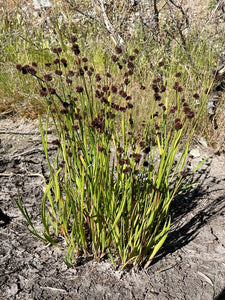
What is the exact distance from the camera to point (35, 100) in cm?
372

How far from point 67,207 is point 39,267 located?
0.39 metres

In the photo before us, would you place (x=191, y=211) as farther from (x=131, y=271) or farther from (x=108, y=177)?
(x=108, y=177)

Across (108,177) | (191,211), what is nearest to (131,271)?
(108,177)

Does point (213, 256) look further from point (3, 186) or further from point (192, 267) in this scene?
point (3, 186)

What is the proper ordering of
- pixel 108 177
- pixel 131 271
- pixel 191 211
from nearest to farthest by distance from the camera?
pixel 108 177, pixel 131 271, pixel 191 211

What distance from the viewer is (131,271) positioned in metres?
1.94

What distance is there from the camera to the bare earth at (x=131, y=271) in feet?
5.87

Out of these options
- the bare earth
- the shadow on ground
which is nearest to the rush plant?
the bare earth

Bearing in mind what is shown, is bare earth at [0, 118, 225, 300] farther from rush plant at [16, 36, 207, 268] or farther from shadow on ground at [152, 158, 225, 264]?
rush plant at [16, 36, 207, 268]

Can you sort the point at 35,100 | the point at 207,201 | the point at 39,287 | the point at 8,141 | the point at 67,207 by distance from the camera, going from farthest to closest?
the point at 35,100 < the point at 8,141 < the point at 207,201 < the point at 67,207 < the point at 39,287

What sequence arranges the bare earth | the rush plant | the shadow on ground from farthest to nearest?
the shadow on ground → the bare earth → the rush plant

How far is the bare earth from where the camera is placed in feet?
5.87

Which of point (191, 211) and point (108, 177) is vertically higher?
point (108, 177)

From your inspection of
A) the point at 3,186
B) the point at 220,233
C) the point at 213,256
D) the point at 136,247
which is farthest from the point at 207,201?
the point at 3,186
